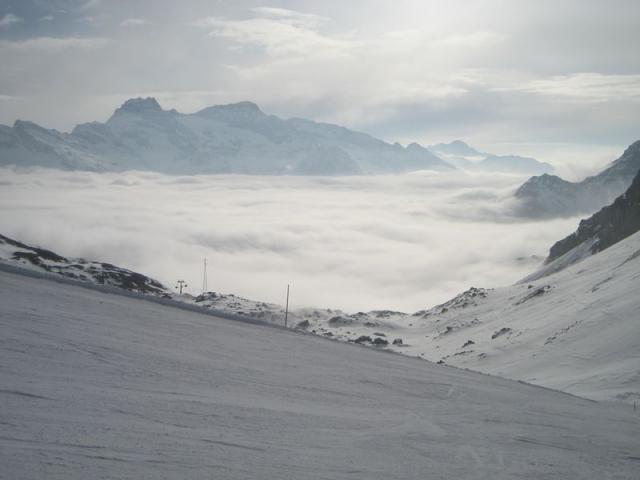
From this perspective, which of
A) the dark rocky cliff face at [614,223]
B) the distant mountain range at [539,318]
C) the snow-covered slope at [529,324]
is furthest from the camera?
the dark rocky cliff face at [614,223]

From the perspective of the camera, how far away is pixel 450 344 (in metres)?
64.1

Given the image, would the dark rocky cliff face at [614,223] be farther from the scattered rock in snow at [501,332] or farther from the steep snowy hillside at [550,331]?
the scattered rock in snow at [501,332]

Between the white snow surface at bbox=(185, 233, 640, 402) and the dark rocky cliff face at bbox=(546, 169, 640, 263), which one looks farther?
the dark rocky cliff face at bbox=(546, 169, 640, 263)

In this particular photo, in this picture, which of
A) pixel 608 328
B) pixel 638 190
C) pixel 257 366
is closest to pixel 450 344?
pixel 608 328

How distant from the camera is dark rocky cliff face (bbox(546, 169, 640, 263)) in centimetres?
10138

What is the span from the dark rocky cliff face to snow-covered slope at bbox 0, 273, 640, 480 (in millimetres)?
99197

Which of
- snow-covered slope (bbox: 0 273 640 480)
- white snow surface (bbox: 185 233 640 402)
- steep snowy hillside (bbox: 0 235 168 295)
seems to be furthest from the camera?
steep snowy hillside (bbox: 0 235 168 295)

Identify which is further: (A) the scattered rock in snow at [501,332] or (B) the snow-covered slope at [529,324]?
(A) the scattered rock in snow at [501,332]

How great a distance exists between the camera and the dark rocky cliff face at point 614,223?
101m

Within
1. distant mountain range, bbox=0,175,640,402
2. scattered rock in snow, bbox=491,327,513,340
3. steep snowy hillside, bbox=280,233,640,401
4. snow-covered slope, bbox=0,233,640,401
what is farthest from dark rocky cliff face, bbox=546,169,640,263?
scattered rock in snow, bbox=491,327,513,340

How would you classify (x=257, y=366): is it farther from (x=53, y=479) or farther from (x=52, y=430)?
(x=53, y=479)

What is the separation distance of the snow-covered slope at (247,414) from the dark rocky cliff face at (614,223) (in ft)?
325

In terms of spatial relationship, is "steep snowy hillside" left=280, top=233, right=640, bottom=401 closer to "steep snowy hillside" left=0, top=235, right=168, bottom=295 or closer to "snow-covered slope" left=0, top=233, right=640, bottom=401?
"snow-covered slope" left=0, top=233, right=640, bottom=401

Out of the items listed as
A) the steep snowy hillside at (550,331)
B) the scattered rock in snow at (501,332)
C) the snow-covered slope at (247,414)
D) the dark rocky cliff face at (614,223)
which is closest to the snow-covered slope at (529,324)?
the scattered rock in snow at (501,332)
